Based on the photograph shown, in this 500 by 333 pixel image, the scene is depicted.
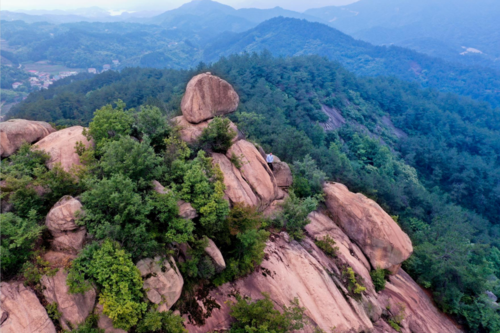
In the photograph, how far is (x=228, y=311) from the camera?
40.1 feet

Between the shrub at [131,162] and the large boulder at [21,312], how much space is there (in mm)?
5002

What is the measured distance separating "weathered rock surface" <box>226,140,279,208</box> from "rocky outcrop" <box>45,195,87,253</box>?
10101 mm

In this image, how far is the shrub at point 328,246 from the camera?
17812 mm

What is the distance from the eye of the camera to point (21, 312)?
8562mm

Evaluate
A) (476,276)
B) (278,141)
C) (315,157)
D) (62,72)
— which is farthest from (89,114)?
(62,72)

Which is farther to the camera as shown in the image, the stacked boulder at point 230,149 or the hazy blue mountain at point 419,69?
the hazy blue mountain at point 419,69

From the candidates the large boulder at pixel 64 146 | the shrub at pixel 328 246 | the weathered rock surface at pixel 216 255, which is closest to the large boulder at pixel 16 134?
the large boulder at pixel 64 146

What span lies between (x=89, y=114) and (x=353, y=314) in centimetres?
6452

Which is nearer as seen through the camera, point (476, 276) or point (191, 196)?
point (191, 196)

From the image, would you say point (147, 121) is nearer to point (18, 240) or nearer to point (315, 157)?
point (18, 240)

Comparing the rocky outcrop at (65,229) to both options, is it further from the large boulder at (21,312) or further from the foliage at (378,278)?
the foliage at (378,278)

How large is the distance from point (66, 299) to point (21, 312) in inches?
47.4

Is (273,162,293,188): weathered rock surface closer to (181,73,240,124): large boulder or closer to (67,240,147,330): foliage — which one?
(181,73,240,124): large boulder

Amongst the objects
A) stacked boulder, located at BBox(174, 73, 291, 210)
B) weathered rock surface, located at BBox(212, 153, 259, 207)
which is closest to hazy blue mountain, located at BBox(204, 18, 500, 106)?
stacked boulder, located at BBox(174, 73, 291, 210)
